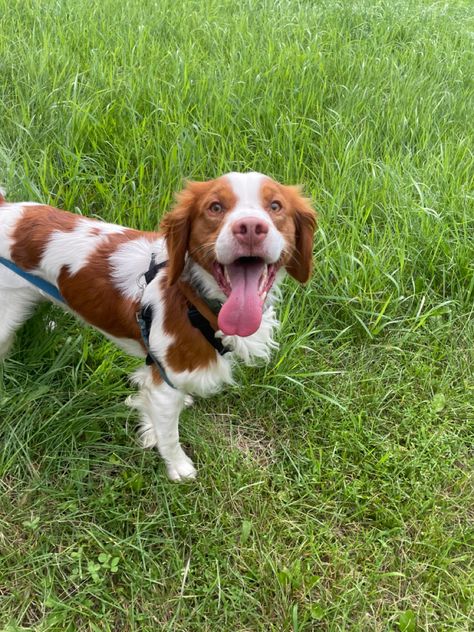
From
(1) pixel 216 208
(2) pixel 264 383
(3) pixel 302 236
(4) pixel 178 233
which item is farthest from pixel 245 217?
(2) pixel 264 383

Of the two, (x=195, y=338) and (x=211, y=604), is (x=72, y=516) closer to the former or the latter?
(x=211, y=604)

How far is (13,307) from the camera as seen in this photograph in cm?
217

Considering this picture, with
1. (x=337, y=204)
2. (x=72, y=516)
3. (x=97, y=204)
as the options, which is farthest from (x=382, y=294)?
(x=72, y=516)

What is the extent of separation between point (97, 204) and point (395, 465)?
2.09 m

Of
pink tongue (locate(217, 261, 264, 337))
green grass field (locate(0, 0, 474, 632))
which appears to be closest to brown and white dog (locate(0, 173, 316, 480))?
pink tongue (locate(217, 261, 264, 337))

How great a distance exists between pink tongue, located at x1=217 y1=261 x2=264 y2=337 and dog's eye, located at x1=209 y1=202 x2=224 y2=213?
19 cm

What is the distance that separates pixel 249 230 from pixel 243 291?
25 cm

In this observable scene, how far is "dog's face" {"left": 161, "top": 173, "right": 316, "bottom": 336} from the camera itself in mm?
1617

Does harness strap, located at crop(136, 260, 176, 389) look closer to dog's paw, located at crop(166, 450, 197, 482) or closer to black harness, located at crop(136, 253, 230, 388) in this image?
black harness, located at crop(136, 253, 230, 388)

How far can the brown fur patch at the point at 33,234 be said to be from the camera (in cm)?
207

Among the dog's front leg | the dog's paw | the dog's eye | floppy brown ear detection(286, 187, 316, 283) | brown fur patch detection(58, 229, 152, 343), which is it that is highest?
the dog's eye

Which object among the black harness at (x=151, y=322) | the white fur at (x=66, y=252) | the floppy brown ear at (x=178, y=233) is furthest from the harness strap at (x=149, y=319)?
the white fur at (x=66, y=252)

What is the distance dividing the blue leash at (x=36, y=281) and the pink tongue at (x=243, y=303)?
794 millimetres

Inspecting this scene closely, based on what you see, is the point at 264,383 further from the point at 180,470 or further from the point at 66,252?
the point at 66,252
